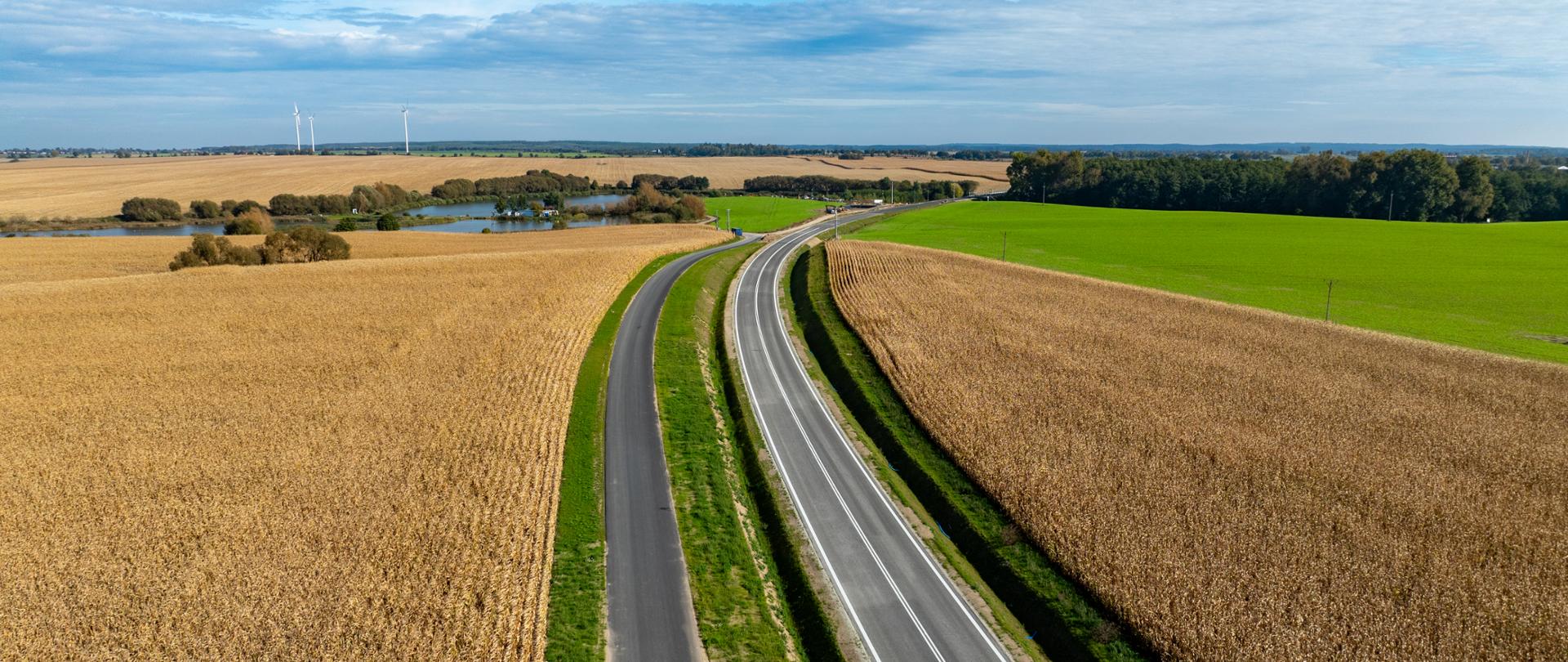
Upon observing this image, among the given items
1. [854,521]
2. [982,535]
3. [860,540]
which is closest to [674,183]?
[854,521]

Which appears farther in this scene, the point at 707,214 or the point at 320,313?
the point at 707,214

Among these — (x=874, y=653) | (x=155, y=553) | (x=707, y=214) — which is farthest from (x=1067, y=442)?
(x=707, y=214)

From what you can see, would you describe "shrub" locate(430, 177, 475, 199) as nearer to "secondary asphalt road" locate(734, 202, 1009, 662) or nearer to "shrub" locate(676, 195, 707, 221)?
"shrub" locate(676, 195, 707, 221)

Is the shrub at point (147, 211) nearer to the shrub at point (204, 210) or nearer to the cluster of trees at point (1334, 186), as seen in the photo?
the shrub at point (204, 210)

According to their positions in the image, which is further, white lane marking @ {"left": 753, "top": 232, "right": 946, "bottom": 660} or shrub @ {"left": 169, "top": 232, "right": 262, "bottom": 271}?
shrub @ {"left": 169, "top": 232, "right": 262, "bottom": 271}

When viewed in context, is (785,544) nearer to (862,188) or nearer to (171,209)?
(171,209)

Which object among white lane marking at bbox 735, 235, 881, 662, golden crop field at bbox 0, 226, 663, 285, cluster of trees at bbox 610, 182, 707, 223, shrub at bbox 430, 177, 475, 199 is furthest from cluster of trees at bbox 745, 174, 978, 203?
white lane marking at bbox 735, 235, 881, 662

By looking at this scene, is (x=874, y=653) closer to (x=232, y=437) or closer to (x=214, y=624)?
(x=214, y=624)
